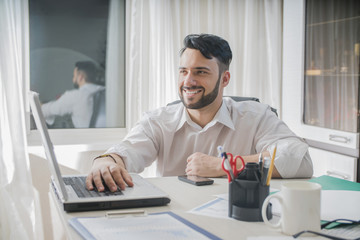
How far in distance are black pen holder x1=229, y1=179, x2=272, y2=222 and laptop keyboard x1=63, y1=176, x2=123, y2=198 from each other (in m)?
0.34

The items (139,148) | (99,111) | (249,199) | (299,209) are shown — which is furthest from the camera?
(99,111)

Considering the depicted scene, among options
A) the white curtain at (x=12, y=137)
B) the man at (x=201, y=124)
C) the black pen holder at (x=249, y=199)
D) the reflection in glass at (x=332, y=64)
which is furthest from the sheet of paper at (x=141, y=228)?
the reflection in glass at (x=332, y=64)

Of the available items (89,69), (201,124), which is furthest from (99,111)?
(201,124)

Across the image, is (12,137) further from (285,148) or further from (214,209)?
(214,209)

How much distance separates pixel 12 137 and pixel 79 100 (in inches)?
24.7

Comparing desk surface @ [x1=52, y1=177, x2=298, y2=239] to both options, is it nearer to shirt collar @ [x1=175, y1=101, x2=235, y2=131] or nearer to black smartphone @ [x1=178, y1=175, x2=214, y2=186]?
black smartphone @ [x1=178, y1=175, x2=214, y2=186]

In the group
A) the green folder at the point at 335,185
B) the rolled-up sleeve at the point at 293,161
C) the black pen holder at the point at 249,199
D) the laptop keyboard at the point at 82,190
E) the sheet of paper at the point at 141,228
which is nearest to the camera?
the sheet of paper at the point at 141,228

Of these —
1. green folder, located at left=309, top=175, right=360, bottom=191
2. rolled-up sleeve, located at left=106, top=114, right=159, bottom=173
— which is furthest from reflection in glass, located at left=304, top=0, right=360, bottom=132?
rolled-up sleeve, located at left=106, top=114, right=159, bottom=173

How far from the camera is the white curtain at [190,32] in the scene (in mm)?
2943

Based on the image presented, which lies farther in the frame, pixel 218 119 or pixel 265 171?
pixel 218 119

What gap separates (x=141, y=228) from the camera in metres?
1.00

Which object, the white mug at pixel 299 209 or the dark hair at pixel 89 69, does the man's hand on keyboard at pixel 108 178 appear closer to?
the white mug at pixel 299 209

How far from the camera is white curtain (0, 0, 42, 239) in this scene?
8.41 feet

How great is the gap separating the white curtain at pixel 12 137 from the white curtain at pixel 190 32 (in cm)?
71
